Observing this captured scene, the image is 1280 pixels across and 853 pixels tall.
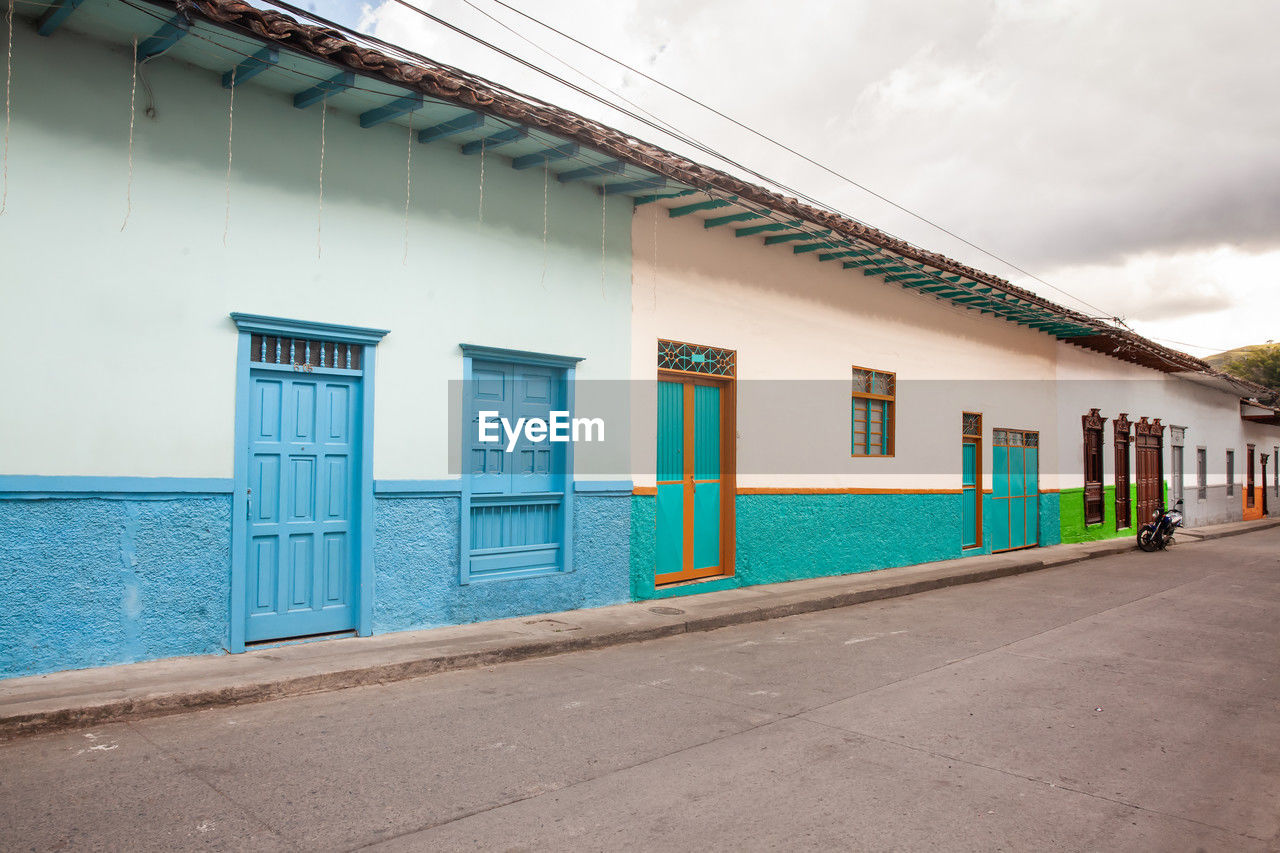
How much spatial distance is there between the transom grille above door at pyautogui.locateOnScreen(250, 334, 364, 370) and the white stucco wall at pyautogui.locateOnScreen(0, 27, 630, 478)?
0.22 m

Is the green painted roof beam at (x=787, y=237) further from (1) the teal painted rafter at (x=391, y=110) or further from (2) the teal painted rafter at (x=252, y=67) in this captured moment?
(2) the teal painted rafter at (x=252, y=67)

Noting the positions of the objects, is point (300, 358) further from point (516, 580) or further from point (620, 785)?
point (620, 785)

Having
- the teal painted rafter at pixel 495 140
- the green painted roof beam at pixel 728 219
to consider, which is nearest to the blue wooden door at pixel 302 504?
the teal painted rafter at pixel 495 140

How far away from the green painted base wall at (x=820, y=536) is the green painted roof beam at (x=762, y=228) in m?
3.34

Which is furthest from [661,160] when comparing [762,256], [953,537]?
[953,537]

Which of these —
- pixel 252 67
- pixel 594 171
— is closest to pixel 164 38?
pixel 252 67

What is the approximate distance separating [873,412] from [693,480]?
442 centimetres

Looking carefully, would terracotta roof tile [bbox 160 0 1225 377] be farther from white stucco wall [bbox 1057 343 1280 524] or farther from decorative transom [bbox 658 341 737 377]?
white stucco wall [bbox 1057 343 1280 524]

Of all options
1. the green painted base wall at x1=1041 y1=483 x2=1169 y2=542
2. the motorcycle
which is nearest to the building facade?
the green painted base wall at x1=1041 y1=483 x2=1169 y2=542

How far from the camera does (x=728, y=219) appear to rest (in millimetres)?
10438

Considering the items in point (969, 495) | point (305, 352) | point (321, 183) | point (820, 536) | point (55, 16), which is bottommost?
point (820, 536)

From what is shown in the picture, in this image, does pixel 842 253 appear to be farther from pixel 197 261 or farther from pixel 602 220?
pixel 197 261

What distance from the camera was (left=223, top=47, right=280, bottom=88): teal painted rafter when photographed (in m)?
6.16

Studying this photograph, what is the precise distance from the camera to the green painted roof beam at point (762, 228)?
10711 millimetres
